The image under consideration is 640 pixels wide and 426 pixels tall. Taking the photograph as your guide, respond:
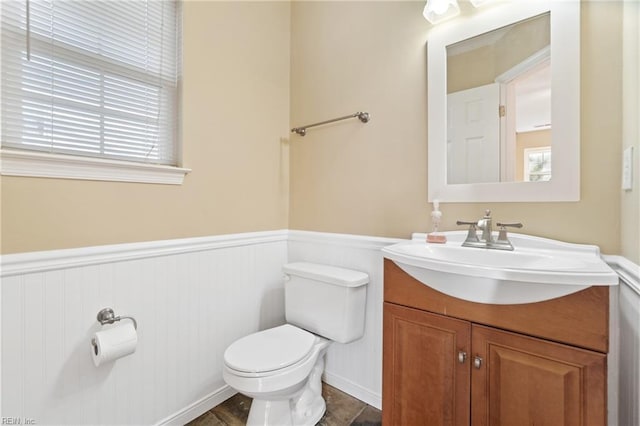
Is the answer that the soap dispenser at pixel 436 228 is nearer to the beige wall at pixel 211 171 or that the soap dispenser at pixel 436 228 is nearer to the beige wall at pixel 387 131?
the beige wall at pixel 387 131

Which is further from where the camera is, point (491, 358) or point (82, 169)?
point (82, 169)

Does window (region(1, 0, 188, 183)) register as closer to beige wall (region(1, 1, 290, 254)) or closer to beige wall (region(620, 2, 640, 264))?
beige wall (region(1, 1, 290, 254))

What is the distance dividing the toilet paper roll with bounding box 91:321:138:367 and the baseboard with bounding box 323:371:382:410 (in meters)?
1.11

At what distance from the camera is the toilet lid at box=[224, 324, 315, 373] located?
1215mm

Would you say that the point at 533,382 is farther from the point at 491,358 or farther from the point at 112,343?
the point at 112,343

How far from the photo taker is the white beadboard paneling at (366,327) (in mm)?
1569

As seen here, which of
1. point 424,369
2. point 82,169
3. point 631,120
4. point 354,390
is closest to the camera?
point 631,120

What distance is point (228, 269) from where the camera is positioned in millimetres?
1668

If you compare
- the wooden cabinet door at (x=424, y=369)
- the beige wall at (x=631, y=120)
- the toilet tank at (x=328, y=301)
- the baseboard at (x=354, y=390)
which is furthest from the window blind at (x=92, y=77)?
the beige wall at (x=631, y=120)

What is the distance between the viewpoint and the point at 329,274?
5.06ft

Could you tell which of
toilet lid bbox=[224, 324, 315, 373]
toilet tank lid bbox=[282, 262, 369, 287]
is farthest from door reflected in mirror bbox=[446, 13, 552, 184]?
toilet lid bbox=[224, 324, 315, 373]

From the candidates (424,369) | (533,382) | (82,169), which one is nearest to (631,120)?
(533,382)

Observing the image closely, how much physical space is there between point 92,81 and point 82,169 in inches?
Answer: 15.3

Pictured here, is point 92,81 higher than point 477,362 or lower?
higher
